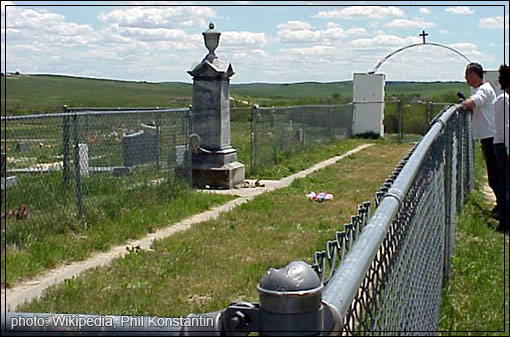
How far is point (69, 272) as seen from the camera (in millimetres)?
7309

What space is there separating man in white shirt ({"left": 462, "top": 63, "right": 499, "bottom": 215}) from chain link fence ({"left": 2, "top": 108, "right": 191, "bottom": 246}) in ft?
14.8

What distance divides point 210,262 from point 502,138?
405 centimetres

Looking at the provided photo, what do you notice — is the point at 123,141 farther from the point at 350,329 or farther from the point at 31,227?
the point at 350,329

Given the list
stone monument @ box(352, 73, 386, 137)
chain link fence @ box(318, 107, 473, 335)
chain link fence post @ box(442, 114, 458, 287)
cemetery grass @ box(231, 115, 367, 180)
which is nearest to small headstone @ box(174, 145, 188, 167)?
cemetery grass @ box(231, 115, 367, 180)

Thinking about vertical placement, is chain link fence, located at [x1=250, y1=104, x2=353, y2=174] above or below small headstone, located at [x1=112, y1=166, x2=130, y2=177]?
above

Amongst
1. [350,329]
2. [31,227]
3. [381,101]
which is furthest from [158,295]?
[381,101]

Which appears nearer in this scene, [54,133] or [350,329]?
[350,329]

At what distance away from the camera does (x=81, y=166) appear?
9.86 metres

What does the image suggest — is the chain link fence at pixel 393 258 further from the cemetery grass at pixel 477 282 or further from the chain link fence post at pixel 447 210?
the chain link fence post at pixel 447 210

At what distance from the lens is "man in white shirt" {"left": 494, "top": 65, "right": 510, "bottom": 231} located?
9031mm

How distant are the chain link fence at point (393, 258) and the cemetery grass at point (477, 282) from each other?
0.31m

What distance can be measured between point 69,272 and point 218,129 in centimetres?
656

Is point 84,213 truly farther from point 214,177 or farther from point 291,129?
point 291,129

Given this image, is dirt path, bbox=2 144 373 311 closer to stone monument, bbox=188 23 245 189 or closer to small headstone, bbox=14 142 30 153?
stone monument, bbox=188 23 245 189
